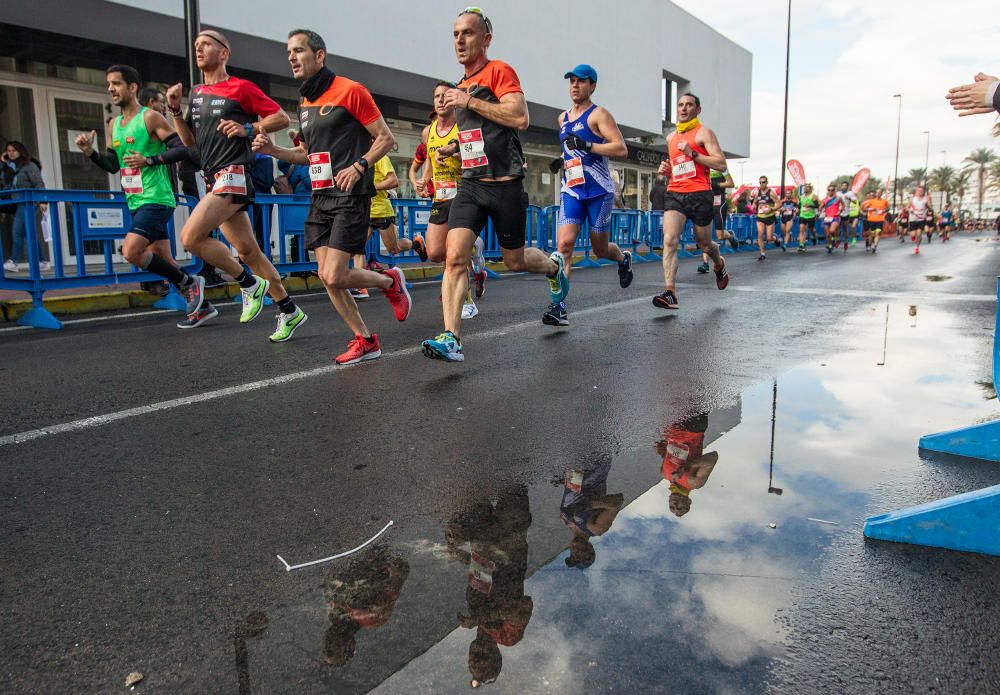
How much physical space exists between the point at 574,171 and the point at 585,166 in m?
0.11

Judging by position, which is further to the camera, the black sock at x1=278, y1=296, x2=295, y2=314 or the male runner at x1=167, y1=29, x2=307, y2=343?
the black sock at x1=278, y1=296, x2=295, y2=314

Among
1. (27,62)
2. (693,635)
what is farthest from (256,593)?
(27,62)

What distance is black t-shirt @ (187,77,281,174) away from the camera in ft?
18.6

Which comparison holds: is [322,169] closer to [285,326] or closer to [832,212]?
[285,326]

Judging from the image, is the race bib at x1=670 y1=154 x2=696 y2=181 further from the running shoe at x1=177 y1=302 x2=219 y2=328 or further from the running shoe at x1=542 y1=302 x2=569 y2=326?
the running shoe at x1=177 y1=302 x2=219 y2=328

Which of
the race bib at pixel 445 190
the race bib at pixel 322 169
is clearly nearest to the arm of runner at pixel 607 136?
the race bib at pixel 445 190

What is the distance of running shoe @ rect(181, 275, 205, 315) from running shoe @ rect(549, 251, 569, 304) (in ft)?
10.5

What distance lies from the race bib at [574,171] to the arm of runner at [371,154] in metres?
2.07

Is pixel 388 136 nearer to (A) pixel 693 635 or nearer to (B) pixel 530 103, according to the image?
(A) pixel 693 635

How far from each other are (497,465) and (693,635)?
1337mm

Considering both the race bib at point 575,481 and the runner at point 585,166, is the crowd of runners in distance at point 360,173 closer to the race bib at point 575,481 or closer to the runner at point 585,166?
the runner at point 585,166

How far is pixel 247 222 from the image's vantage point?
20.0ft

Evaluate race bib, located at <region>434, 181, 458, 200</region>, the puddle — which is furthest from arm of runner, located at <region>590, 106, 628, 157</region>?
the puddle

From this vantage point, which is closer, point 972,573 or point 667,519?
point 972,573
